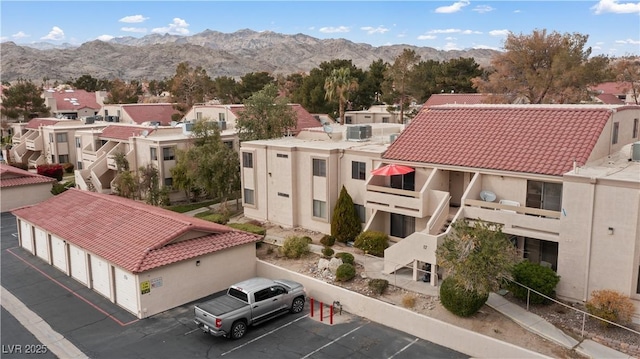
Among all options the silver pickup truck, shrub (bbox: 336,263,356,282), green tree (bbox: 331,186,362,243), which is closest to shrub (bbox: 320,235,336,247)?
green tree (bbox: 331,186,362,243)

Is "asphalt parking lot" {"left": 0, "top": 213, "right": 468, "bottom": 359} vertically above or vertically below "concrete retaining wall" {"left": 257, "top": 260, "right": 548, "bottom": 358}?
below

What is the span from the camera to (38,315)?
24156 millimetres

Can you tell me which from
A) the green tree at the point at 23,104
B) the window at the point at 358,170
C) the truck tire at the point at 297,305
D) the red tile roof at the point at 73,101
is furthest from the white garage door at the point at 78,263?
the red tile roof at the point at 73,101

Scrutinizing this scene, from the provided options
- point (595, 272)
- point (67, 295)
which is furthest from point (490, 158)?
point (67, 295)

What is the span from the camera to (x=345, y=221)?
3216 centimetres

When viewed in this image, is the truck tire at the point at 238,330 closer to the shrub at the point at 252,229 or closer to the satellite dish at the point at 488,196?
the shrub at the point at 252,229

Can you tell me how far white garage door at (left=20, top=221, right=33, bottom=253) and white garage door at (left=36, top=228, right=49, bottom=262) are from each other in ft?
3.89

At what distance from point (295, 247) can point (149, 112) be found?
168 ft

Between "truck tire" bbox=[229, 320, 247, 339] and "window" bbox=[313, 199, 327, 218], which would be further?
"window" bbox=[313, 199, 327, 218]

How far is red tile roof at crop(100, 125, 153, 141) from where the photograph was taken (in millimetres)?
52656

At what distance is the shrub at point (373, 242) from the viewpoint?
29.5 m

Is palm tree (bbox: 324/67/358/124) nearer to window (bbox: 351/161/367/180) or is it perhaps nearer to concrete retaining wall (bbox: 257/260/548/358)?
window (bbox: 351/161/367/180)

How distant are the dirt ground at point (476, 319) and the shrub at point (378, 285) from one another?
19cm

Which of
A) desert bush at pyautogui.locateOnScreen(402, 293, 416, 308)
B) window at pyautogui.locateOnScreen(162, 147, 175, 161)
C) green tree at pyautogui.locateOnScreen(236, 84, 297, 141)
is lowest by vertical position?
desert bush at pyautogui.locateOnScreen(402, 293, 416, 308)
